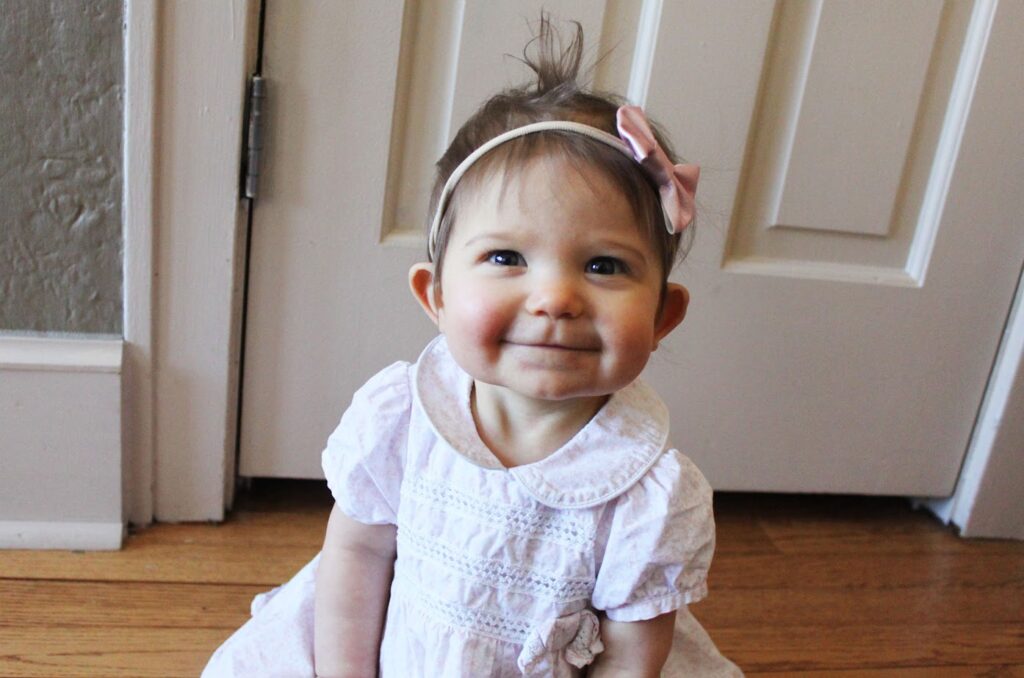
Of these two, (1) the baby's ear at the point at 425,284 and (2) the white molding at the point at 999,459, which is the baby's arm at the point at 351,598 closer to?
(1) the baby's ear at the point at 425,284

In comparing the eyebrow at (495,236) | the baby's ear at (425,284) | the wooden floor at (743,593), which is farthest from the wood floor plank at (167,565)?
the eyebrow at (495,236)

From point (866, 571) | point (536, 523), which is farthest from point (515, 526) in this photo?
point (866, 571)

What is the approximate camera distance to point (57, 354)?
103cm

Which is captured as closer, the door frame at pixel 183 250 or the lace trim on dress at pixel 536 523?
the lace trim on dress at pixel 536 523

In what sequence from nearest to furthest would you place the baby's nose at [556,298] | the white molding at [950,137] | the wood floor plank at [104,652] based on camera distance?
1. the baby's nose at [556,298]
2. the wood floor plank at [104,652]
3. the white molding at [950,137]

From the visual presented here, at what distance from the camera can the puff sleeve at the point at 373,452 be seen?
2.46 ft

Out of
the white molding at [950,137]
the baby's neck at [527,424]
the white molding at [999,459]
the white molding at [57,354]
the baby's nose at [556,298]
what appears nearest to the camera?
the baby's nose at [556,298]

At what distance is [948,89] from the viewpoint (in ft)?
3.77

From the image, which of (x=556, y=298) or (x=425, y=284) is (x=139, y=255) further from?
(x=556, y=298)

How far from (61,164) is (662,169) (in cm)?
65

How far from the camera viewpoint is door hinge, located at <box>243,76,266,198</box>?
1.00 meters

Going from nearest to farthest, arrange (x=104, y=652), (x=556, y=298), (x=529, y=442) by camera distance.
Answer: (x=556, y=298) < (x=529, y=442) < (x=104, y=652)

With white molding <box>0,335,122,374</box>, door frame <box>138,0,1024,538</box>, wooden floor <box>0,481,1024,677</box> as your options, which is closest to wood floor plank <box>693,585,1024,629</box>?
wooden floor <box>0,481,1024,677</box>

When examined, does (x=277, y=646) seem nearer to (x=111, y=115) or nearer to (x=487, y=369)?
(x=487, y=369)
